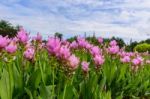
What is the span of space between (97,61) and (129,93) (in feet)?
5.68

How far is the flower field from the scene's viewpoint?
312 centimetres

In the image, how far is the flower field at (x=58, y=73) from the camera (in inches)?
123

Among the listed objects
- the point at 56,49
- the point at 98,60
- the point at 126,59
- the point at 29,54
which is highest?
the point at 56,49

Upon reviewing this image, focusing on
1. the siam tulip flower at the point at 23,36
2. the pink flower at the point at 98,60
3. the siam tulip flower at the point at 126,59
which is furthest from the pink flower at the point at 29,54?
the siam tulip flower at the point at 126,59

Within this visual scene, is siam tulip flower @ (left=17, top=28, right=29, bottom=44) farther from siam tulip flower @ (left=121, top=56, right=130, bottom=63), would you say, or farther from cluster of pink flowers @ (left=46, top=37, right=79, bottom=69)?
siam tulip flower @ (left=121, top=56, right=130, bottom=63)

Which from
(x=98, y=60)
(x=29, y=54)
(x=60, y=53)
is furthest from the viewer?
(x=98, y=60)

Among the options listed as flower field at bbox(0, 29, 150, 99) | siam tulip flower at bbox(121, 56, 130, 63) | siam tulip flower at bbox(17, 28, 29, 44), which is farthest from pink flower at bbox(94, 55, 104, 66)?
siam tulip flower at bbox(121, 56, 130, 63)

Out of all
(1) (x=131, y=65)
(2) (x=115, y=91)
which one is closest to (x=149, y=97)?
(1) (x=131, y=65)

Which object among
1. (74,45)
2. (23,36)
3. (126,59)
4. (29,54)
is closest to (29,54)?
(29,54)

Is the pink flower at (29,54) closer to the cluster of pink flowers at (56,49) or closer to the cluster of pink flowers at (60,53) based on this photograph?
the cluster of pink flowers at (56,49)

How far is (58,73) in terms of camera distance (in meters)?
4.71

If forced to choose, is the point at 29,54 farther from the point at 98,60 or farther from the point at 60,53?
the point at 98,60

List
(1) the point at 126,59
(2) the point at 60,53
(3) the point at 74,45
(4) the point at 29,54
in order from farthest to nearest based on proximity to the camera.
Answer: (1) the point at 126,59 → (3) the point at 74,45 → (4) the point at 29,54 → (2) the point at 60,53

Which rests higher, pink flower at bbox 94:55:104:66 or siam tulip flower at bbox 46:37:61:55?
siam tulip flower at bbox 46:37:61:55
